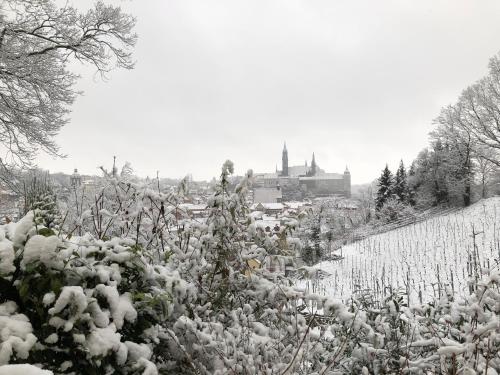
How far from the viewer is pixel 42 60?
8.95 metres

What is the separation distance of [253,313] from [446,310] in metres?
1.51

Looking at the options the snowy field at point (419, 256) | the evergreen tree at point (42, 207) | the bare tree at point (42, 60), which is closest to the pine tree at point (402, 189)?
the snowy field at point (419, 256)

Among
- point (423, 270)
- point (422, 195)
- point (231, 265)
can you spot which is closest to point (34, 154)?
point (231, 265)

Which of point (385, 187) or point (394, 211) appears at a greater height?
point (385, 187)

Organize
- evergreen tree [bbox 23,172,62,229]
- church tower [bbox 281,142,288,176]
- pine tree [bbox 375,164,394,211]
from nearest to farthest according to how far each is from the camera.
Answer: evergreen tree [bbox 23,172,62,229] → pine tree [bbox 375,164,394,211] → church tower [bbox 281,142,288,176]

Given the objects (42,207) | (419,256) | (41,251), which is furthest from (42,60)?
(419,256)

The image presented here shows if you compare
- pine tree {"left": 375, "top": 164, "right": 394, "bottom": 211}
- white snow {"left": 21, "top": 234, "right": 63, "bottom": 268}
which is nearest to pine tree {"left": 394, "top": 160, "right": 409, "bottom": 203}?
pine tree {"left": 375, "top": 164, "right": 394, "bottom": 211}

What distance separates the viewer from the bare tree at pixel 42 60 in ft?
27.7

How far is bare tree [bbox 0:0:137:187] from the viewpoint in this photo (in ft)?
27.7

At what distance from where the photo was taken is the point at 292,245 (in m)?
2.92

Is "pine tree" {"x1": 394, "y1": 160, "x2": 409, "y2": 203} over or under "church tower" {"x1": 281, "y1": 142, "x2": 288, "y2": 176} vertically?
under

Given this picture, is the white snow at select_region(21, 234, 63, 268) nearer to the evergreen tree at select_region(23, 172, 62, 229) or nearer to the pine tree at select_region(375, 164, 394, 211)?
the evergreen tree at select_region(23, 172, 62, 229)

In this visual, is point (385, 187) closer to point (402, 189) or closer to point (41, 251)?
point (402, 189)

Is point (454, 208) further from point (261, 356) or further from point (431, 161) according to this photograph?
point (261, 356)
